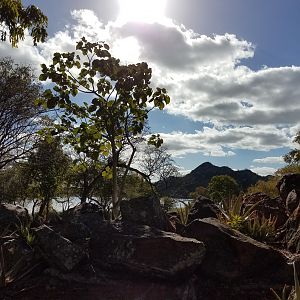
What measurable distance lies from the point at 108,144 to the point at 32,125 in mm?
20607

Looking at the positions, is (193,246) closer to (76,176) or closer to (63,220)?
(63,220)

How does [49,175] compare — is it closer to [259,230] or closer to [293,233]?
[259,230]

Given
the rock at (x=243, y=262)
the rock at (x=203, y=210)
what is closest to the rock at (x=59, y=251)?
the rock at (x=243, y=262)

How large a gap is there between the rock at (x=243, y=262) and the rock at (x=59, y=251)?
229 centimetres

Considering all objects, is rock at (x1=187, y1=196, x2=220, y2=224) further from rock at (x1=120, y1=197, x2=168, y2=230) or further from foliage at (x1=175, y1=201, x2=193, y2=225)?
rock at (x1=120, y1=197, x2=168, y2=230)

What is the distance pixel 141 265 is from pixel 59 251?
149 centimetres

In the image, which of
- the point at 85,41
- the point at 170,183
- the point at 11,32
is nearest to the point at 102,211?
the point at 85,41

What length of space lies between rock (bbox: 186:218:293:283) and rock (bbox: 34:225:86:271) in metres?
2.29

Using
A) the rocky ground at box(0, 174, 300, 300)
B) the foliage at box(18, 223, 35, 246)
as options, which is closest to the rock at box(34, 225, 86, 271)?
the rocky ground at box(0, 174, 300, 300)

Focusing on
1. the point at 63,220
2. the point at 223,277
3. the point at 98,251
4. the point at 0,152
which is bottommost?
the point at 223,277

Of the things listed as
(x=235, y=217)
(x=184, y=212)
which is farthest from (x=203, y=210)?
(x=235, y=217)

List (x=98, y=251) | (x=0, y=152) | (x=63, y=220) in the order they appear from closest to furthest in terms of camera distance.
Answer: (x=98, y=251) → (x=63, y=220) → (x=0, y=152)

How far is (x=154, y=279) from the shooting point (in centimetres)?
693

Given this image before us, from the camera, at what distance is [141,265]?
691cm
